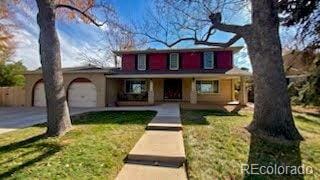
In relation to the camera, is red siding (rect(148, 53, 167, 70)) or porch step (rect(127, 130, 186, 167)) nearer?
porch step (rect(127, 130, 186, 167))

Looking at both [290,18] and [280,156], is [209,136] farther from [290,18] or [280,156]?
[290,18]

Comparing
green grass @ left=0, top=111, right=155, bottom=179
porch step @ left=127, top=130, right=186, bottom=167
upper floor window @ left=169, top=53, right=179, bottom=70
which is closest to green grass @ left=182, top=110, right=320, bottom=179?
porch step @ left=127, top=130, right=186, bottom=167

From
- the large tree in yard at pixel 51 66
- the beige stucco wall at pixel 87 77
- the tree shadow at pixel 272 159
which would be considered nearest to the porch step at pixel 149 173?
the tree shadow at pixel 272 159

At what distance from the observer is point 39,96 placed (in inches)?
973

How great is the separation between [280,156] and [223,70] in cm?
1468

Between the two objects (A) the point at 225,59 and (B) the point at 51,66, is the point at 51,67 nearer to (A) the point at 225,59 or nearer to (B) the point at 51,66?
(B) the point at 51,66

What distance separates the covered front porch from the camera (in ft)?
79.3

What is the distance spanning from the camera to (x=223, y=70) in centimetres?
2241

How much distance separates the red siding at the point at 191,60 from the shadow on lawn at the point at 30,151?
51.9 feet

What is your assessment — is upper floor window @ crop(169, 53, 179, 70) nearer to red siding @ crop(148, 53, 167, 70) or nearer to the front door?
red siding @ crop(148, 53, 167, 70)

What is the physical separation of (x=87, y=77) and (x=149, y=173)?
17.8 m

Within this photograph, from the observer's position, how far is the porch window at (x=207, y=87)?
24906 millimetres

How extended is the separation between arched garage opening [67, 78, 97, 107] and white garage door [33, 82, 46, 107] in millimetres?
2536

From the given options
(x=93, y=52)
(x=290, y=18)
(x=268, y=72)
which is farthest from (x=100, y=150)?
(x=93, y=52)
